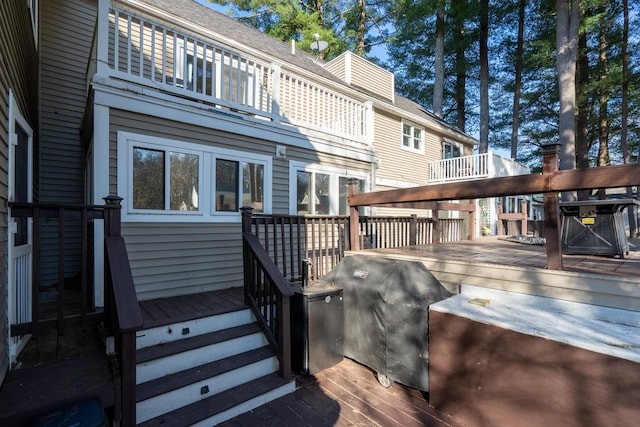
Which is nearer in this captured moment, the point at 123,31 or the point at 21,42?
the point at 21,42

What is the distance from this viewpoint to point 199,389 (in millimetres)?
2662

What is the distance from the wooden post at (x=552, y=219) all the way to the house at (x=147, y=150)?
248 centimetres

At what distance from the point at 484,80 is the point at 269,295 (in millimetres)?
18976

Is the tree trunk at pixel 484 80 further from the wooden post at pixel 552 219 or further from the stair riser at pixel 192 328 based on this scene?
the stair riser at pixel 192 328

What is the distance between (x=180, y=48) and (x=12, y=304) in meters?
5.18

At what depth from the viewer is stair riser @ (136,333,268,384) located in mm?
2660

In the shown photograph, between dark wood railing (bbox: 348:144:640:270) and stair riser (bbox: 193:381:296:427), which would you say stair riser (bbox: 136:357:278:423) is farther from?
dark wood railing (bbox: 348:144:640:270)

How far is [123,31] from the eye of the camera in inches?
222

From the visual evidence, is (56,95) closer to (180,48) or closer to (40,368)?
(180,48)

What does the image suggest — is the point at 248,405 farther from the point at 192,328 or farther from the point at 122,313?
the point at 122,313

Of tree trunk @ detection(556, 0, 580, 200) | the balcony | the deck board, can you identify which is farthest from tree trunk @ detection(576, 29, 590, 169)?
the deck board

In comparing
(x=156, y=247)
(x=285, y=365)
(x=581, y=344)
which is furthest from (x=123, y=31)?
(x=581, y=344)

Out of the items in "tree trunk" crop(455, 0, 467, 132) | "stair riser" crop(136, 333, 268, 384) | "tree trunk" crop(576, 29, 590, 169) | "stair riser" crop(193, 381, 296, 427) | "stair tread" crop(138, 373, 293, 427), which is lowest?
"stair riser" crop(193, 381, 296, 427)

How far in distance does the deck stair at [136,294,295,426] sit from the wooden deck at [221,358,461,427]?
14cm
